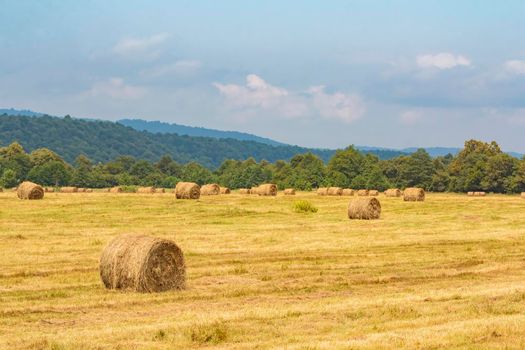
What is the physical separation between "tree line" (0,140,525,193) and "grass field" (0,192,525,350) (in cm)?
6955

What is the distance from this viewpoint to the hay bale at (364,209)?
4559cm

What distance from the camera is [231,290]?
67.0ft

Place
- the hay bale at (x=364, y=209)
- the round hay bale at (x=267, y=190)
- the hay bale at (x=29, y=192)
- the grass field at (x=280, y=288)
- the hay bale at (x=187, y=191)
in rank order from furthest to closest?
the round hay bale at (x=267, y=190), the hay bale at (x=187, y=191), the hay bale at (x=29, y=192), the hay bale at (x=364, y=209), the grass field at (x=280, y=288)

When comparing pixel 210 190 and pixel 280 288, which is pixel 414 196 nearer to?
pixel 210 190

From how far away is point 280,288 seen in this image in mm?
20906

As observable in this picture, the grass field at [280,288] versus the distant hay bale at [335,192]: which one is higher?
the distant hay bale at [335,192]

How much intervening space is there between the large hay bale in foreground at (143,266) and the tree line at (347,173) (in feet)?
279

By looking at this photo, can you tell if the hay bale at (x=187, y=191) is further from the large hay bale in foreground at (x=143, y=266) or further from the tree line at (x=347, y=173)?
the tree line at (x=347, y=173)

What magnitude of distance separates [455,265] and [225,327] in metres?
12.7

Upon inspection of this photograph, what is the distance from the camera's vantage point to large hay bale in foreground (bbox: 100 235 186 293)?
66.6ft

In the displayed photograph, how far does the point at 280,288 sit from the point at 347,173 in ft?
348

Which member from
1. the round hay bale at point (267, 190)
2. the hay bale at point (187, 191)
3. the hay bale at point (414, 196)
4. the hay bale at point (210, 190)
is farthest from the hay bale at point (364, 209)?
the hay bale at point (210, 190)

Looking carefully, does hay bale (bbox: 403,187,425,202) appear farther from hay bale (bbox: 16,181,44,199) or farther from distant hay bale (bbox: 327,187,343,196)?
hay bale (bbox: 16,181,44,199)

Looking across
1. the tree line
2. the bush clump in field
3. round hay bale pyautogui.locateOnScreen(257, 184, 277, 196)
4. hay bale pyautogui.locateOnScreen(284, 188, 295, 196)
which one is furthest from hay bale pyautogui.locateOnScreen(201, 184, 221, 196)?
the tree line
